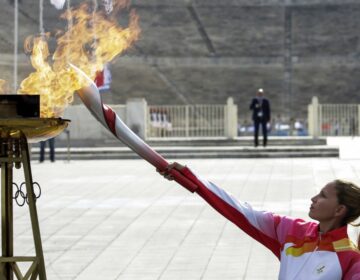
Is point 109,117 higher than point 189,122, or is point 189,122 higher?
point 109,117

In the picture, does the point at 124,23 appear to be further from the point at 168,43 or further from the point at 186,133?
the point at 186,133

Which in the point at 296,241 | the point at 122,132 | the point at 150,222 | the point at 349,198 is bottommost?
the point at 150,222

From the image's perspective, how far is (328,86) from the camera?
51625 mm

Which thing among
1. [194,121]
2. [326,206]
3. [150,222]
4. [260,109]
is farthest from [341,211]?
[194,121]

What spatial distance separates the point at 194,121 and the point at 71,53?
27236mm

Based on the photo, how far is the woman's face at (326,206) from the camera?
Answer: 4.50 meters

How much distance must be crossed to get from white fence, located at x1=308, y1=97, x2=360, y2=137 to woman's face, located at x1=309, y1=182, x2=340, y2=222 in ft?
94.2

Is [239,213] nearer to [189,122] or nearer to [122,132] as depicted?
[122,132]

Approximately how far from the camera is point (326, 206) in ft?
14.8

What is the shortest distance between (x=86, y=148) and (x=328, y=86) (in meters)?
23.8

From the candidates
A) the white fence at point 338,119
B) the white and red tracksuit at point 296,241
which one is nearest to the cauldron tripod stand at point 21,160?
the white and red tracksuit at point 296,241

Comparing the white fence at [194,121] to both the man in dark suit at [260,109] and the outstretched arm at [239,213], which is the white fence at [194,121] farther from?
the outstretched arm at [239,213]

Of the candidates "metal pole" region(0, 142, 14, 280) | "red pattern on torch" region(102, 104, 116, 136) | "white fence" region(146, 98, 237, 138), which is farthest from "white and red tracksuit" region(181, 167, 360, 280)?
"white fence" region(146, 98, 237, 138)

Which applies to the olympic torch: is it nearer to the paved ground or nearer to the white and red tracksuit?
the white and red tracksuit
